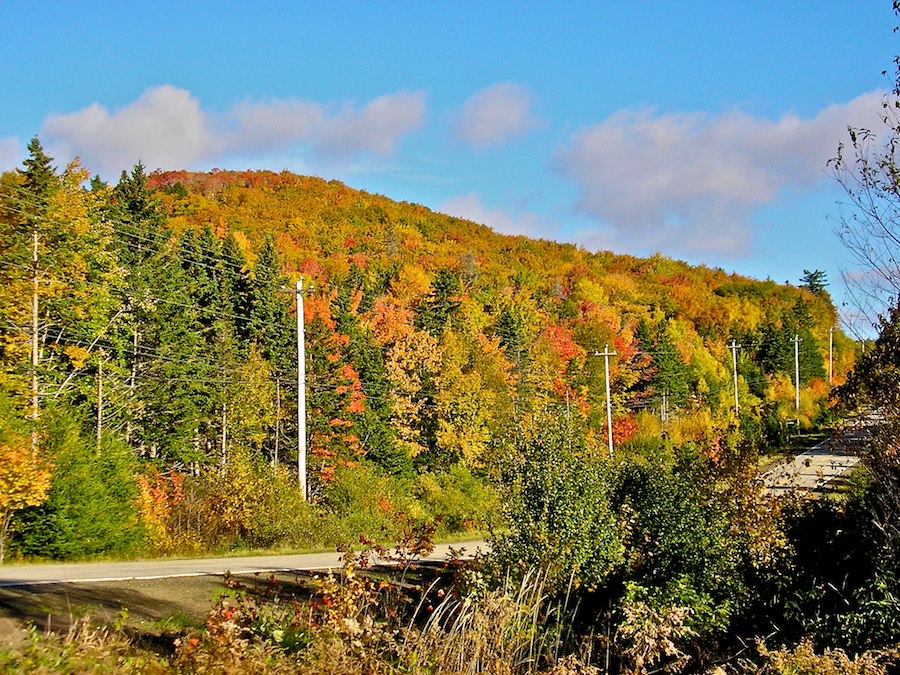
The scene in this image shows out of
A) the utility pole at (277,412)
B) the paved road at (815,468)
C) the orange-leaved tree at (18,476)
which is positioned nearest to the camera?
the paved road at (815,468)

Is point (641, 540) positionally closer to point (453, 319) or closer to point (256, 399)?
point (256, 399)

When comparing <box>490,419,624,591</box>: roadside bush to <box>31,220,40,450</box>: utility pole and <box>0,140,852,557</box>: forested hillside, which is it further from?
<box>31,220,40,450</box>: utility pole

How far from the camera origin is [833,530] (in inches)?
530

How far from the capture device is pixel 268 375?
4088 cm

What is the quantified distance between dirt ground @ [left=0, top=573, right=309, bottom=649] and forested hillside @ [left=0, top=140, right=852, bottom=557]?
6.24 meters

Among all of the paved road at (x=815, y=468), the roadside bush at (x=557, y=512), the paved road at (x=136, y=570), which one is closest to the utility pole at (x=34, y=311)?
the paved road at (x=136, y=570)

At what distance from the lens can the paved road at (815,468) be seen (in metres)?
15.0

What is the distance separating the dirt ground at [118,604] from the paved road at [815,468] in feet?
33.3

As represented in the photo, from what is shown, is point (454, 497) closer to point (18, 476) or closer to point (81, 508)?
point (81, 508)

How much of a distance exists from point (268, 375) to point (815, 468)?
33393mm

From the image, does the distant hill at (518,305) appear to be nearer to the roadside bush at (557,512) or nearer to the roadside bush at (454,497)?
the roadside bush at (454,497)

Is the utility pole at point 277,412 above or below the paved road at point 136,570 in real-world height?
above

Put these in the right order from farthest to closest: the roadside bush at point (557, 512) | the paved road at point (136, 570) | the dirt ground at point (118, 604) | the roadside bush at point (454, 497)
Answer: the roadside bush at point (454, 497)
the paved road at point (136, 570)
the roadside bush at point (557, 512)
the dirt ground at point (118, 604)

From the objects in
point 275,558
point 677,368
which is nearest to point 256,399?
point 275,558
